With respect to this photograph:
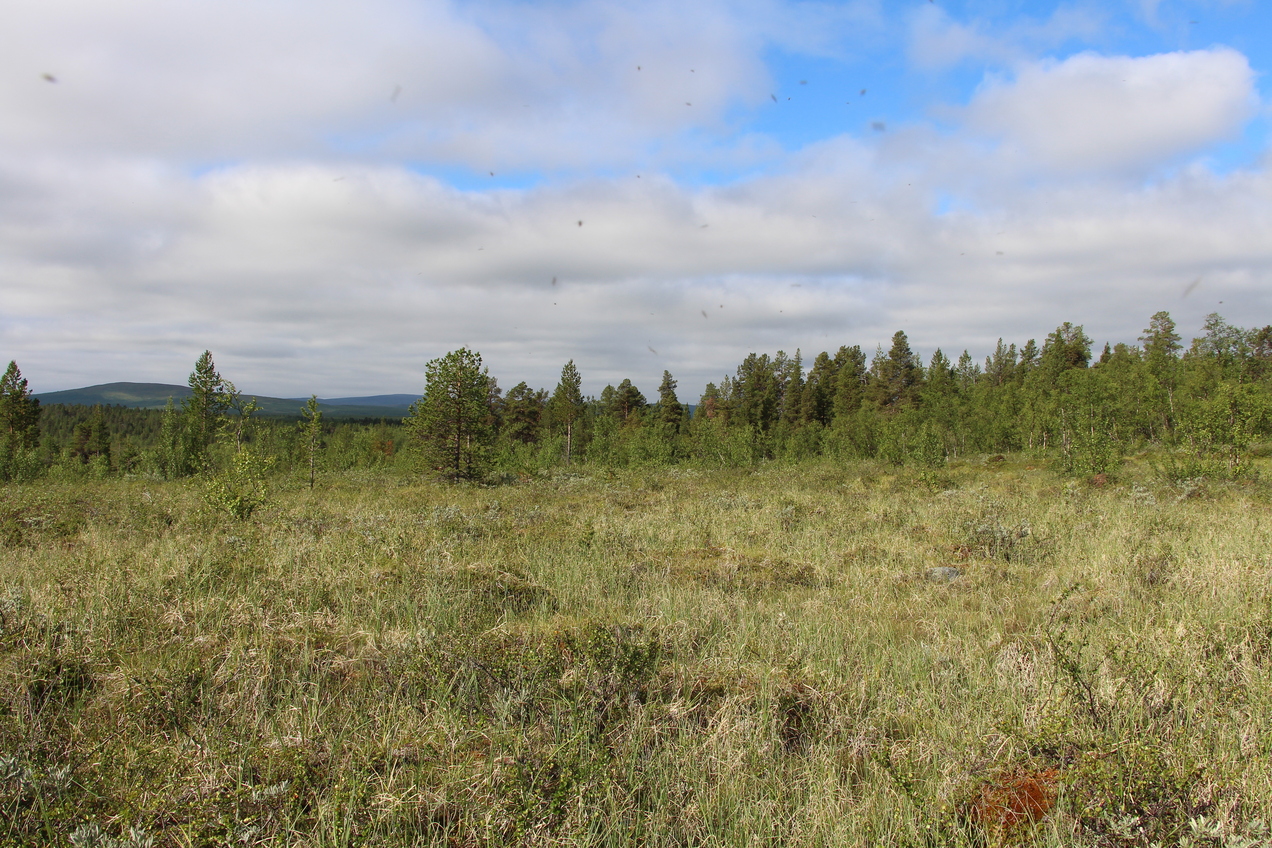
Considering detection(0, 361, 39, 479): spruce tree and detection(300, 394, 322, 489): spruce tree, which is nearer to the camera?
detection(300, 394, 322, 489): spruce tree

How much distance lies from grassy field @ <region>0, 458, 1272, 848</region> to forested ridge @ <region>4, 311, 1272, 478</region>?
741cm

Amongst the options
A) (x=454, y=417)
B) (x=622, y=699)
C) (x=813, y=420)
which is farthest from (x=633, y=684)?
(x=813, y=420)

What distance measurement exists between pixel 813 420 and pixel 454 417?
4980cm

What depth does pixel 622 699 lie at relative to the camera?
4.11m

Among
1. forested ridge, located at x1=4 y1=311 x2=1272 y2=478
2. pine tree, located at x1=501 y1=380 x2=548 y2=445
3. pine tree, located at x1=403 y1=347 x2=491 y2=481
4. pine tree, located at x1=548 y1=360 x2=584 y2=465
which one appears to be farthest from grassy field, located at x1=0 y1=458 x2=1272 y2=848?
pine tree, located at x1=501 y1=380 x2=548 y2=445

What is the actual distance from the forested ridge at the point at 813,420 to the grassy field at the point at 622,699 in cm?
741

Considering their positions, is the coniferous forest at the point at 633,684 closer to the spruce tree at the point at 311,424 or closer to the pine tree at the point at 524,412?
the spruce tree at the point at 311,424

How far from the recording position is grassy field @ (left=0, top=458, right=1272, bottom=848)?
112 inches

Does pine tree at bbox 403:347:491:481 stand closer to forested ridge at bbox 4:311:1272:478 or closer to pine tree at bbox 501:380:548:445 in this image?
forested ridge at bbox 4:311:1272:478

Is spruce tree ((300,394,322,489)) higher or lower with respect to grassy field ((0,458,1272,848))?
higher

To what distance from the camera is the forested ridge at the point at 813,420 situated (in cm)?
2427

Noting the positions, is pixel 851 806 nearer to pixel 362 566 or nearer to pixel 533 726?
pixel 533 726

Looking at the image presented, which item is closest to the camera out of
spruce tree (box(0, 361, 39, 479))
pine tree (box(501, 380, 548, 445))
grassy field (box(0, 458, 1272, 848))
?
grassy field (box(0, 458, 1272, 848))

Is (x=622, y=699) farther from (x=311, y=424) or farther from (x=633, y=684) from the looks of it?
(x=311, y=424)
